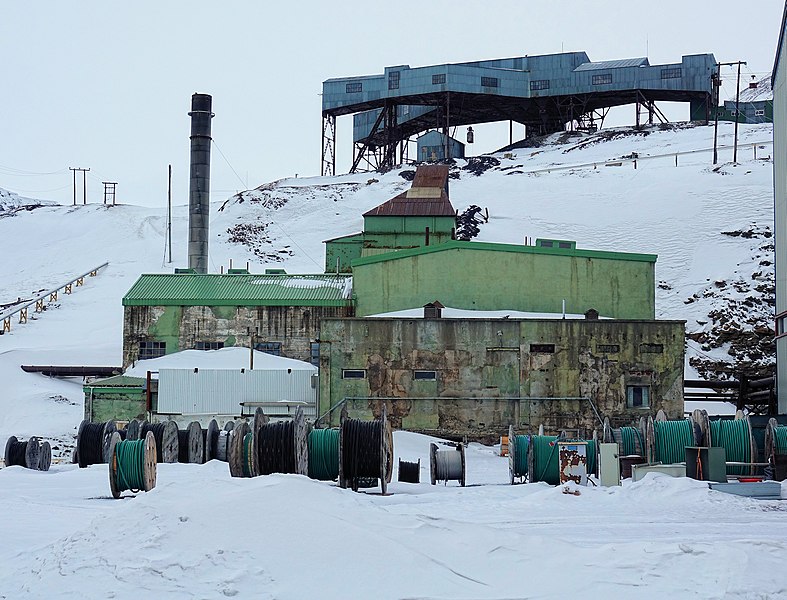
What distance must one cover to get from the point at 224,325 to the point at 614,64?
64110 mm

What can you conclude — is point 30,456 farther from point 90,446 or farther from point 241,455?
point 241,455

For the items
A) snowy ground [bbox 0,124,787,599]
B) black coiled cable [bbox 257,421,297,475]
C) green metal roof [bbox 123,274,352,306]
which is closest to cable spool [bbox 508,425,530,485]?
snowy ground [bbox 0,124,787,599]

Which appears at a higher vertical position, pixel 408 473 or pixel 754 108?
pixel 754 108

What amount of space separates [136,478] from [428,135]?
7857cm

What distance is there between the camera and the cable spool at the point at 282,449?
72.9ft

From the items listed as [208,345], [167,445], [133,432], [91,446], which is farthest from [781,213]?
[91,446]

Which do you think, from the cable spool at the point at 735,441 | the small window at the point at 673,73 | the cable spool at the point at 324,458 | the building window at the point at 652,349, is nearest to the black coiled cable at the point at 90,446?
the cable spool at the point at 324,458

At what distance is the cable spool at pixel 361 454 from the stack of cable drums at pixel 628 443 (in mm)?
5648

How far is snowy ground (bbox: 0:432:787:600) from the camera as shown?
476 inches

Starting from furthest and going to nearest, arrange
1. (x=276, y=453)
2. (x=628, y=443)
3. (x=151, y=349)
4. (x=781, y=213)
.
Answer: (x=151, y=349)
(x=781, y=213)
(x=628, y=443)
(x=276, y=453)

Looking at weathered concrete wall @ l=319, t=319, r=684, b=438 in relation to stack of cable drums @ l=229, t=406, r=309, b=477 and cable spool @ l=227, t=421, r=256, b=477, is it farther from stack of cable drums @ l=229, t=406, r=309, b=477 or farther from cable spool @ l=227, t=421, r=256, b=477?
stack of cable drums @ l=229, t=406, r=309, b=477

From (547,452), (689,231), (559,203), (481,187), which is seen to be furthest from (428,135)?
(547,452)

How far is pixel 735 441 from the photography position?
2372 centimetres

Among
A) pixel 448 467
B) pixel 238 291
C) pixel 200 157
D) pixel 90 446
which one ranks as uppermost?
pixel 200 157
